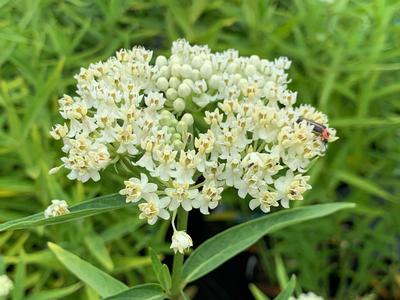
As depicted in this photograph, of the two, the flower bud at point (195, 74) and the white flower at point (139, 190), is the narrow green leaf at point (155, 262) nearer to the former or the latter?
the white flower at point (139, 190)

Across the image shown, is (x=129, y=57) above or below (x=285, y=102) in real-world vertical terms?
above

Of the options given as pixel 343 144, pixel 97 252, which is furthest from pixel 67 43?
pixel 343 144

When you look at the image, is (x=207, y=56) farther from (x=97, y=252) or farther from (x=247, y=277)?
(x=247, y=277)

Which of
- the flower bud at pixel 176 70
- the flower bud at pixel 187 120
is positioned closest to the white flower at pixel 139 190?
the flower bud at pixel 187 120

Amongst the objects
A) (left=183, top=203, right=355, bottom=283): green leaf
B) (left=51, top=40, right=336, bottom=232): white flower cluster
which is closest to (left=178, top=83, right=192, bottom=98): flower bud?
(left=51, top=40, right=336, bottom=232): white flower cluster

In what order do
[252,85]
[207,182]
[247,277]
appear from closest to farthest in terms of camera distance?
1. [207,182]
2. [252,85]
3. [247,277]

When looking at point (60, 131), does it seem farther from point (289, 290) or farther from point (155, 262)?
point (289, 290)

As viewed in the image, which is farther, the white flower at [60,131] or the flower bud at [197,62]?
the flower bud at [197,62]
